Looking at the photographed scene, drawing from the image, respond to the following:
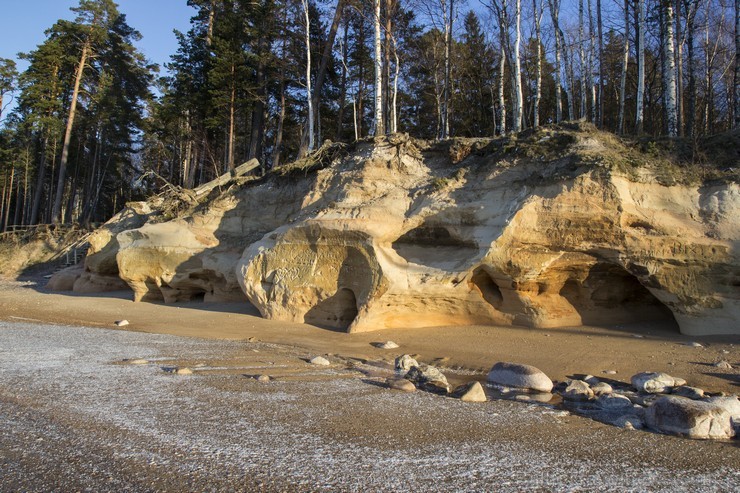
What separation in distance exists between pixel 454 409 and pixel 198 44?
2417 cm

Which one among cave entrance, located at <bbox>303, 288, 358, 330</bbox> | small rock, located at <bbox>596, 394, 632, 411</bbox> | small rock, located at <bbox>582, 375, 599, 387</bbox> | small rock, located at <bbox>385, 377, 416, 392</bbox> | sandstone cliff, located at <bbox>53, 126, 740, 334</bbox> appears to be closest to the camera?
small rock, located at <bbox>596, 394, 632, 411</bbox>

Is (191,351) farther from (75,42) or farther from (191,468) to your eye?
(75,42)

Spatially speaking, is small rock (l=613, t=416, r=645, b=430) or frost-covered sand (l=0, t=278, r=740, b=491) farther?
small rock (l=613, t=416, r=645, b=430)

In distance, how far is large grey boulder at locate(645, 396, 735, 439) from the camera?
3.82 m

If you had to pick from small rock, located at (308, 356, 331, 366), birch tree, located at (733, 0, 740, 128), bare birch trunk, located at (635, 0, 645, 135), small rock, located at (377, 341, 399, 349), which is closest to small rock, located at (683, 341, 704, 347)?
small rock, located at (377, 341, 399, 349)

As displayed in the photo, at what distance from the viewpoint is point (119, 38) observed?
27484 mm

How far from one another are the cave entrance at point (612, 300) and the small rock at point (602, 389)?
3.48 metres

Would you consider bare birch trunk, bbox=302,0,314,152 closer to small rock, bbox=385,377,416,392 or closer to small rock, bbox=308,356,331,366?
small rock, bbox=308,356,331,366

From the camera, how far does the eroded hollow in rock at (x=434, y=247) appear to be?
8.99 m

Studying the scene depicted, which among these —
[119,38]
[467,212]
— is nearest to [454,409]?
[467,212]

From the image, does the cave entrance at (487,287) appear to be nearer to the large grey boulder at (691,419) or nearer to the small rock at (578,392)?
the small rock at (578,392)

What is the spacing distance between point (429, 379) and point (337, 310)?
163 inches

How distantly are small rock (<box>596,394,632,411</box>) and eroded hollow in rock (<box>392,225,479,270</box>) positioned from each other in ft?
13.8

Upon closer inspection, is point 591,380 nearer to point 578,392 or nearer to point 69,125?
point 578,392
